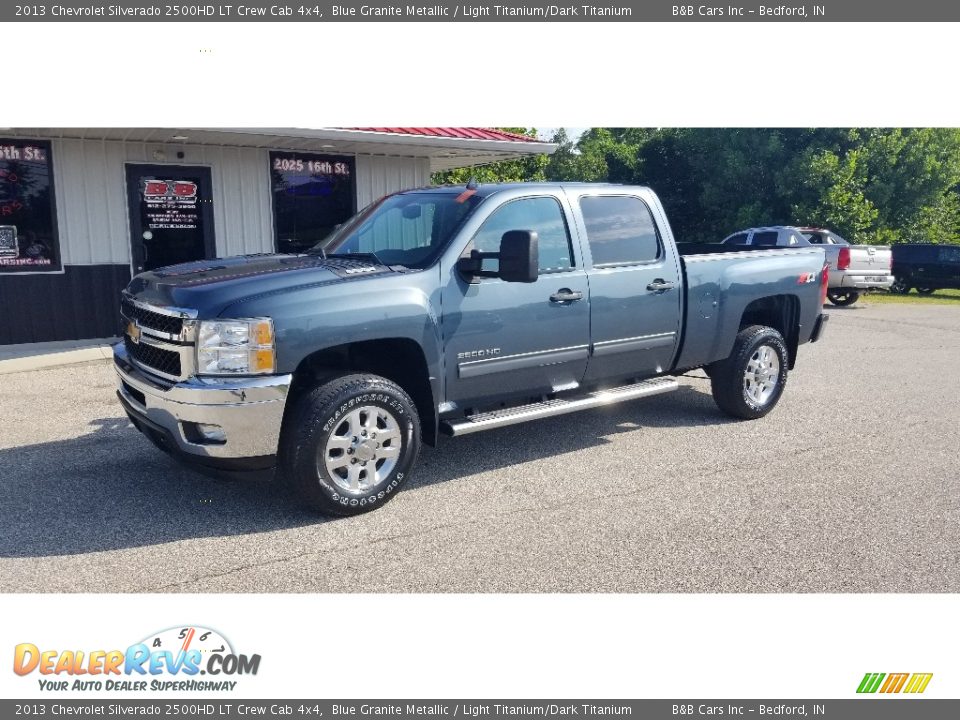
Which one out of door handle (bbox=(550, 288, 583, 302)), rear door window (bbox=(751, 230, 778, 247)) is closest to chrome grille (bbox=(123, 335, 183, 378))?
door handle (bbox=(550, 288, 583, 302))

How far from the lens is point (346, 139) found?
1091cm

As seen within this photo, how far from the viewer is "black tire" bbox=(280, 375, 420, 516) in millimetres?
4461

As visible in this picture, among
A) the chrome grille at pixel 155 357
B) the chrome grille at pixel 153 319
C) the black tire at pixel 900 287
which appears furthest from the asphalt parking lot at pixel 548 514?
the black tire at pixel 900 287

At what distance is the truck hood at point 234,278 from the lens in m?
4.39

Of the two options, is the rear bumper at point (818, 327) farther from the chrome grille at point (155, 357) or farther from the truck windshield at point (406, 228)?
the chrome grille at point (155, 357)

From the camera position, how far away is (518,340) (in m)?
5.31

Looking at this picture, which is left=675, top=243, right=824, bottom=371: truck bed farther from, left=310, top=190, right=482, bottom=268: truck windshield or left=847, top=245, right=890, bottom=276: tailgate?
left=847, top=245, right=890, bottom=276: tailgate

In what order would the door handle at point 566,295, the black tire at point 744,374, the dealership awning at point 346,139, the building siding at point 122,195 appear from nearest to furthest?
1. the door handle at point 566,295
2. the black tire at point 744,374
3. the dealership awning at point 346,139
4. the building siding at point 122,195

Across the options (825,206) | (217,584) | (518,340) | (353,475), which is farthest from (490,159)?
(825,206)

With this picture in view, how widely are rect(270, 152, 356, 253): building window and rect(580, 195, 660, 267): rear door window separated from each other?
7.25 m

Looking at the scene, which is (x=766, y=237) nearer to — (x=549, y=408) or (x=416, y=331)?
(x=549, y=408)

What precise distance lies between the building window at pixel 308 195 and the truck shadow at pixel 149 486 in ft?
20.1

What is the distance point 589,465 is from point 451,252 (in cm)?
Result: 188

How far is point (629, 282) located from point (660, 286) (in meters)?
0.33
